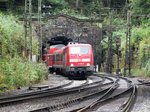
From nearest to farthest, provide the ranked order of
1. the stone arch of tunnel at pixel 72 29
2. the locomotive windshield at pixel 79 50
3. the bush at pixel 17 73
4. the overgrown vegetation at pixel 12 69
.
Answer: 1. the bush at pixel 17 73
2. the overgrown vegetation at pixel 12 69
3. the locomotive windshield at pixel 79 50
4. the stone arch of tunnel at pixel 72 29

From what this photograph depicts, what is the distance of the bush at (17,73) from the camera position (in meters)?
24.7

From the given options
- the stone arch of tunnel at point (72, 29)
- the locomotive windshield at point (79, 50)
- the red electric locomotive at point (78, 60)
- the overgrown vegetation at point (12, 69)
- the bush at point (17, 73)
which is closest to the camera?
the bush at point (17, 73)

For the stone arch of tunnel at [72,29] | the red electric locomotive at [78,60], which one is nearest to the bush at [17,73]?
the red electric locomotive at [78,60]

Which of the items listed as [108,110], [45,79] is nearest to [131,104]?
[108,110]

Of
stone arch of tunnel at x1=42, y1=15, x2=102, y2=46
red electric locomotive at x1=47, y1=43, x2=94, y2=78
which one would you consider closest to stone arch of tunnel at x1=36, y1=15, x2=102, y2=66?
stone arch of tunnel at x1=42, y1=15, x2=102, y2=46

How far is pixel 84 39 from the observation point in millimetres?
58250

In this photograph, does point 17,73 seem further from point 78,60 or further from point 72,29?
point 72,29

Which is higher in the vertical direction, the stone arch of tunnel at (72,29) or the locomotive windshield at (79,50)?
the stone arch of tunnel at (72,29)

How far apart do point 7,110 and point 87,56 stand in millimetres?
20994

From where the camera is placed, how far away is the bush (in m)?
24.7

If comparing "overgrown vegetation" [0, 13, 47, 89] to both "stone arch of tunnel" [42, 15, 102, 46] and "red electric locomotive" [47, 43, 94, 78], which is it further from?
"stone arch of tunnel" [42, 15, 102, 46]

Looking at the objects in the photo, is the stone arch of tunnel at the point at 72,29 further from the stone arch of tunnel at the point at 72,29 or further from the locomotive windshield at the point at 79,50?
the locomotive windshield at the point at 79,50

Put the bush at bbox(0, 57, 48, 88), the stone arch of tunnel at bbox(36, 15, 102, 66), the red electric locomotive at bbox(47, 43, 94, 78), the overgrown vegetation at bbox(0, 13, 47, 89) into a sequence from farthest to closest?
the stone arch of tunnel at bbox(36, 15, 102, 66)
the red electric locomotive at bbox(47, 43, 94, 78)
the overgrown vegetation at bbox(0, 13, 47, 89)
the bush at bbox(0, 57, 48, 88)

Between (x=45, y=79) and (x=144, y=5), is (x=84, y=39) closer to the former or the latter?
(x=144, y=5)
